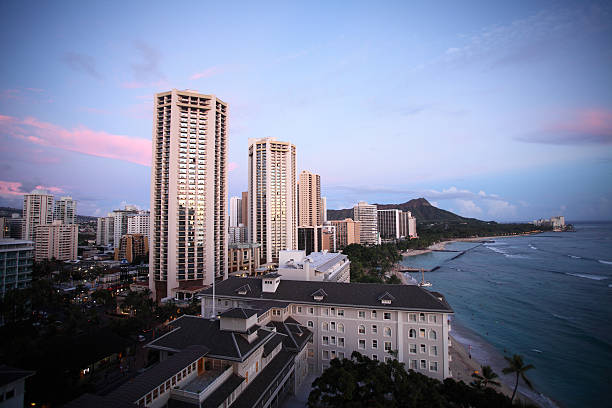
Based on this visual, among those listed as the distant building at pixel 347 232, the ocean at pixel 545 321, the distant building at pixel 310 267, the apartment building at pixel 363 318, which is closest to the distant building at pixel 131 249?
the distant building at pixel 310 267

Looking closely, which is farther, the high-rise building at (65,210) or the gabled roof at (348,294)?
the high-rise building at (65,210)

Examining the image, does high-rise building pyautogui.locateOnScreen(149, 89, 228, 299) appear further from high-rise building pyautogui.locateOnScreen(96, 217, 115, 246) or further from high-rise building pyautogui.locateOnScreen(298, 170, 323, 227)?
high-rise building pyautogui.locateOnScreen(96, 217, 115, 246)

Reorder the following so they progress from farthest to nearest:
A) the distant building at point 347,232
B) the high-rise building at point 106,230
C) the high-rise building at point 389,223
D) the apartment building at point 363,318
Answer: the high-rise building at point 389,223
the high-rise building at point 106,230
the distant building at point 347,232
the apartment building at point 363,318

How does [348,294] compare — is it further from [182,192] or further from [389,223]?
[389,223]

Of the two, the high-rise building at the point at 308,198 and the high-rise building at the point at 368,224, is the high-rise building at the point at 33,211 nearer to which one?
the high-rise building at the point at 308,198

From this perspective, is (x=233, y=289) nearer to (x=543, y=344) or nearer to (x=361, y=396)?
(x=361, y=396)

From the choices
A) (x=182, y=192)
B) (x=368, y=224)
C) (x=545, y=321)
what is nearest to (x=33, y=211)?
(x=182, y=192)
